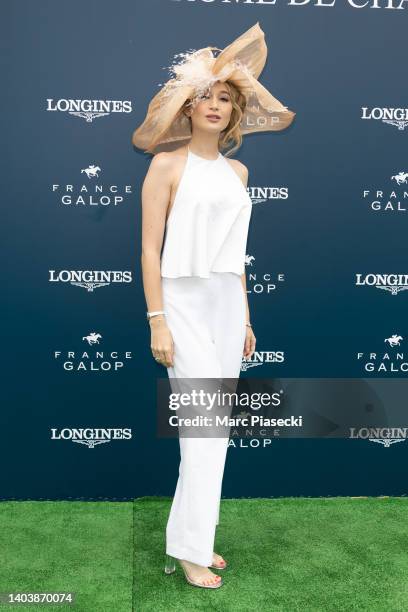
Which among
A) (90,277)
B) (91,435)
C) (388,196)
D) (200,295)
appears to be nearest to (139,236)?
(90,277)

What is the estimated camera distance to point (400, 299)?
3396 millimetres

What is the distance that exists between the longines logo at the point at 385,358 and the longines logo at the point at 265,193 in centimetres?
85

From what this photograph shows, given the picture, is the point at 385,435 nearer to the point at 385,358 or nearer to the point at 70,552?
the point at 385,358

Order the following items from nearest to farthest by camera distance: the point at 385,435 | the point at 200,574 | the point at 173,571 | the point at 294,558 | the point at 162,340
→ the point at 162,340
the point at 200,574
the point at 173,571
the point at 294,558
the point at 385,435

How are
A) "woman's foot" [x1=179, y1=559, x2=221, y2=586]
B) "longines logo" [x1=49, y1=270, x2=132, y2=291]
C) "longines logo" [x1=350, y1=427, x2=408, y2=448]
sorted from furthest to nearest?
"longines logo" [x1=350, y1=427, x2=408, y2=448], "longines logo" [x1=49, y1=270, x2=132, y2=291], "woman's foot" [x1=179, y1=559, x2=221, y2=586]

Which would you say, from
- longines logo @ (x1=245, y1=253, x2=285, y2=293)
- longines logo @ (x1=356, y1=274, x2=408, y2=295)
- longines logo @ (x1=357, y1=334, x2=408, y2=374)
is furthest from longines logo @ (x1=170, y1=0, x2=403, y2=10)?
longines logo @ (x1=357, y1=334, x2=408, y2=374)

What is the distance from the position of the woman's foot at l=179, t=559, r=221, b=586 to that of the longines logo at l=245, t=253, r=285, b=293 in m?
1.29

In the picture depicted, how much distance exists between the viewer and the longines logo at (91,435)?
3354 mm

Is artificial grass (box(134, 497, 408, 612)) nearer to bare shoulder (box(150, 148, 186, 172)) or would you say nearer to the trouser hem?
the trouser hem

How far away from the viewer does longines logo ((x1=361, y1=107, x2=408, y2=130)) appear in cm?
327

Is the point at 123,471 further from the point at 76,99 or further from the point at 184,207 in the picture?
the point at 76,99

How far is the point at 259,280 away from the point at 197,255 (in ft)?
3.00

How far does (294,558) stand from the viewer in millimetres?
2799

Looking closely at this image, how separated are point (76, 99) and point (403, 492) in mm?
2429
